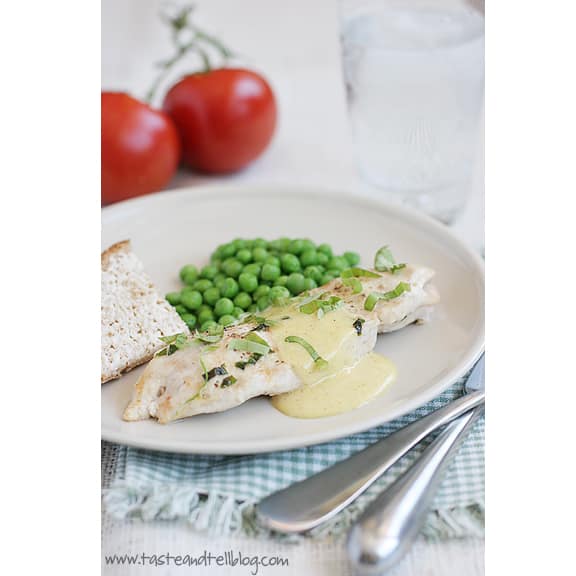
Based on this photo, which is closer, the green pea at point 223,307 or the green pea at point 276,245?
the green pea at point 223,307

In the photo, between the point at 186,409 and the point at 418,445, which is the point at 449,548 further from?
the point at 186,409

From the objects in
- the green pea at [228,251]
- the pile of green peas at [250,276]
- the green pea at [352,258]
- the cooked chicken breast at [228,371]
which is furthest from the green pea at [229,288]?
the green pea at [352,258]

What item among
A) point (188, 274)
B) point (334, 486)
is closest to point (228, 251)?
point (188, 274)

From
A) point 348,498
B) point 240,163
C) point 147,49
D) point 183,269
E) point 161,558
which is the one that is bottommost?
point 161,558

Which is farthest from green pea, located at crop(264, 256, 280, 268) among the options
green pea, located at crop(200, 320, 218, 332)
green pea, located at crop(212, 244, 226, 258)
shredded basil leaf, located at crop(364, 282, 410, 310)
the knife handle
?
the knife handle

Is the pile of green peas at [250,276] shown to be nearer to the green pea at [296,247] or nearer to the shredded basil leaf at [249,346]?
the green pea at [296,247]
